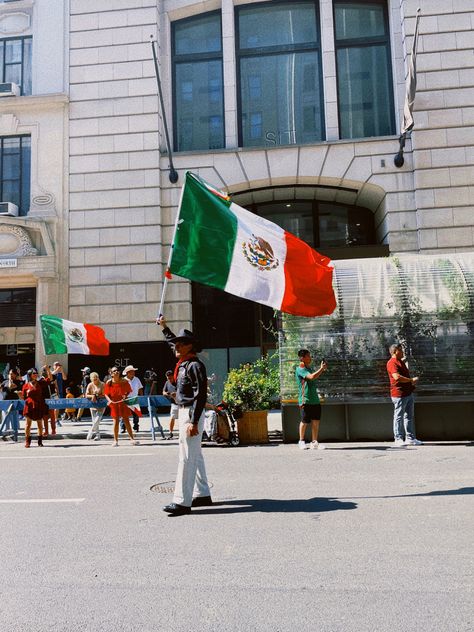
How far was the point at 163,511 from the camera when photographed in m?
5.96

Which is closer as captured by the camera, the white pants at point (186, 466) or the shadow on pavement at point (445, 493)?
the white pants at point (186, 466)

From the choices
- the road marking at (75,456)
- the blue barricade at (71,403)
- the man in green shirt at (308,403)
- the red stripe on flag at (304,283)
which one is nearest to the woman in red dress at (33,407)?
the blue barricade at (71,403)

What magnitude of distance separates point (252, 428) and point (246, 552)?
25.6ft

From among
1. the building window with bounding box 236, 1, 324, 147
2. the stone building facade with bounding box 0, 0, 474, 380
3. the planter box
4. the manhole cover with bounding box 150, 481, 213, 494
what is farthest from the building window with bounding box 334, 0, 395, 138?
the manhole cover with bounding box 150, 481, 213, 494

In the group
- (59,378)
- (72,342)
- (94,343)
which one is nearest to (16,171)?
(59,378)

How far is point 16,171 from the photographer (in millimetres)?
22172

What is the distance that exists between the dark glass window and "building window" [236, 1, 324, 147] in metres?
9.85

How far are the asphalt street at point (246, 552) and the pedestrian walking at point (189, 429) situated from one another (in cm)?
20

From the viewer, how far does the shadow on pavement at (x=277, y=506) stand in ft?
19.5

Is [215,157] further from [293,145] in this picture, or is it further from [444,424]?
[444,424]

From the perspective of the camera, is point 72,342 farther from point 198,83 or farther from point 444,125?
point 444,125

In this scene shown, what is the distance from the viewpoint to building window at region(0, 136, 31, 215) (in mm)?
22000

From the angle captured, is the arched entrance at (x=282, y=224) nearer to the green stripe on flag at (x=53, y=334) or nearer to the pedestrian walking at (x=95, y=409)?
the green stripe on flag at (x=53, y=334)

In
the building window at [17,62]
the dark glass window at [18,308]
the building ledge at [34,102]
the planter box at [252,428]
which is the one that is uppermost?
the building window at [17,62]
